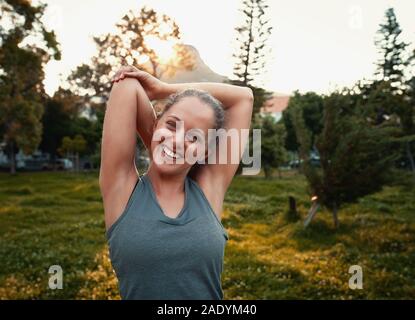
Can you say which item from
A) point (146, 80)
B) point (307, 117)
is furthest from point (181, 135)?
point (307, 117)

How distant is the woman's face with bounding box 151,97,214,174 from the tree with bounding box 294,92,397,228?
37.9 ft

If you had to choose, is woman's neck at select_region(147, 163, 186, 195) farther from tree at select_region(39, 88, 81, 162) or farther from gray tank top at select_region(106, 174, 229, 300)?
tree at select_region(39, 88, 81, 162)

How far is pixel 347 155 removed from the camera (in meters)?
12.9

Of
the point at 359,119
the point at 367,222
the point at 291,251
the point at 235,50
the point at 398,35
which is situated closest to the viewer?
the point at 291,251

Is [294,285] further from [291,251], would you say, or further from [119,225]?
[119,225]

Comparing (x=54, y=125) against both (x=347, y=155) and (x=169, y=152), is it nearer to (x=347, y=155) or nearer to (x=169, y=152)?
(x=347, y=155)

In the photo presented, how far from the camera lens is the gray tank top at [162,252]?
1.62 meters

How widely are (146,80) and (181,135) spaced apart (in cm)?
32

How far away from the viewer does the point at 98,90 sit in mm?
37469

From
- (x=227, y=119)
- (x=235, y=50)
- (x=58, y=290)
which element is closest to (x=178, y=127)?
(x=227, y=119)
